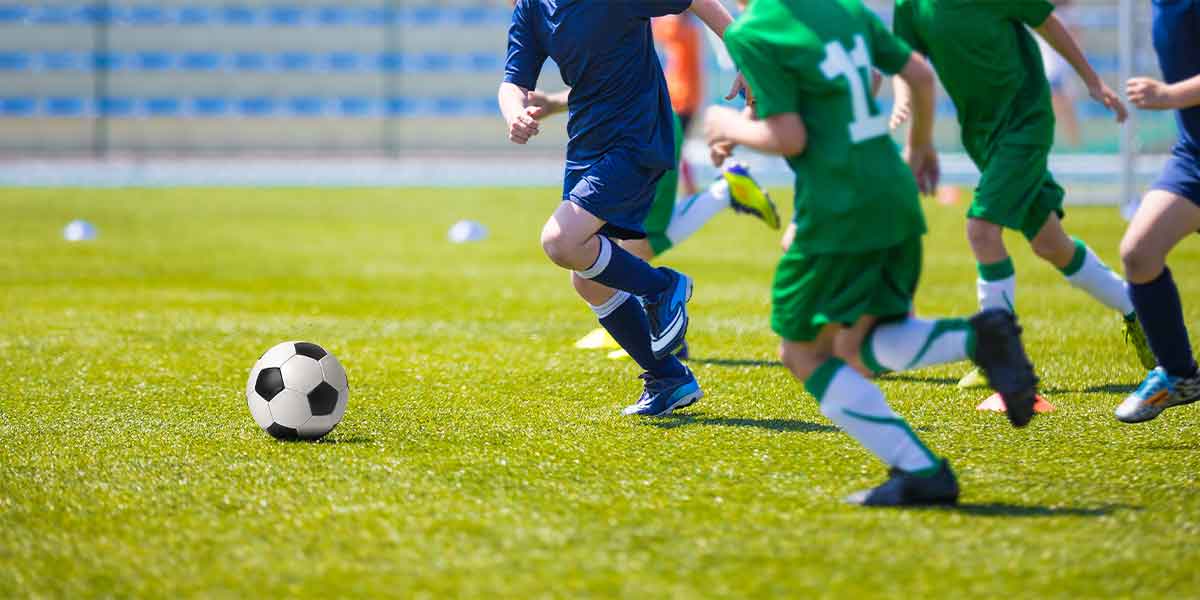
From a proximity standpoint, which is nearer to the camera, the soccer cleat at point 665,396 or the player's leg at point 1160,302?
the player's leg at point 1160,302

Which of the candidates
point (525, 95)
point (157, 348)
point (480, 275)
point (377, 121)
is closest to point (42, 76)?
point (377, 121)

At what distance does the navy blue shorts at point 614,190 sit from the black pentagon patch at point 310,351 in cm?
99

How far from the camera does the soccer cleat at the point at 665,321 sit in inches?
202

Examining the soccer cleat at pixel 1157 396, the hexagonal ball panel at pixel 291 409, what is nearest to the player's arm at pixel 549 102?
the hexagonal ball panel at pixel 291 409

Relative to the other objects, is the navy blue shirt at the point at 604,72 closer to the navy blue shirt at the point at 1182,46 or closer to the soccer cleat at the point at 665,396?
the soccer cleat at the point at 665,396

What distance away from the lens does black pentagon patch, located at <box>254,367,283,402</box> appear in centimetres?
465

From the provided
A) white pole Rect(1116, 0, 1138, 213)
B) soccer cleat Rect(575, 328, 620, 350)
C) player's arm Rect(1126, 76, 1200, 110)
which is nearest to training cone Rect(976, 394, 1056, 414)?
player's arm Rect(1126, 76, 1200, 110)

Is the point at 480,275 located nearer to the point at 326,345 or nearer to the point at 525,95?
the point at 326,345

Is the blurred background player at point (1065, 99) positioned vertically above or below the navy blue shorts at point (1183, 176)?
below

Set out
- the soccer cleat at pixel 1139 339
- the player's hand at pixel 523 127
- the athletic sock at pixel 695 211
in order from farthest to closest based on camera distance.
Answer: the athletic sock at pixel 695 211 → the soccer cleat at pixel 1139 339 → the player's hand at pixel 523 127

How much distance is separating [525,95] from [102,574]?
244cm

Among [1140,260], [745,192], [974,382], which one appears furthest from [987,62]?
[745,192]

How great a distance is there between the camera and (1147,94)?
419 cm

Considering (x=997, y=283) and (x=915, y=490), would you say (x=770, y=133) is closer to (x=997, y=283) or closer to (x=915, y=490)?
(x=915, y=490)
